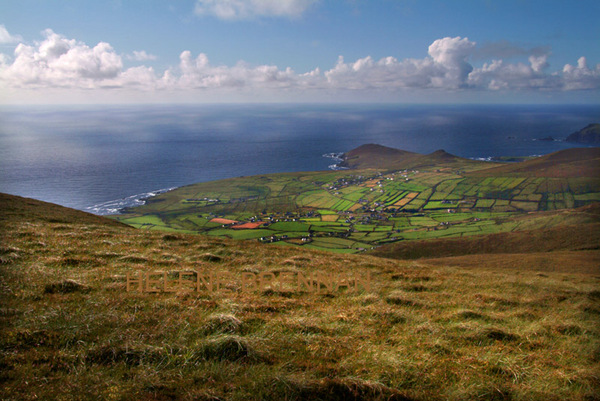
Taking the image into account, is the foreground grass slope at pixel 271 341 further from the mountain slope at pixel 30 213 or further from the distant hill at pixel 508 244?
the distant hill at pixel 508 244

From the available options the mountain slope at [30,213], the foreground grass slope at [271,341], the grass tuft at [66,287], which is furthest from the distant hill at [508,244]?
the grass tuft at [66,287]

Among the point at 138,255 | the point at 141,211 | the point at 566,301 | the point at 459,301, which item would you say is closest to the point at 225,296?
the point at 138,255

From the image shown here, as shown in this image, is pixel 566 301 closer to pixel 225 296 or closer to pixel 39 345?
pixel 225 296

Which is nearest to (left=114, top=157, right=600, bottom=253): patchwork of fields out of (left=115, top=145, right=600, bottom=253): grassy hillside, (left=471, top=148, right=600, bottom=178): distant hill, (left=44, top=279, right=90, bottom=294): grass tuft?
(left=115, top=145, right=600, bottom=253): grassy hillside

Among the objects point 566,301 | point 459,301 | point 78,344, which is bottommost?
point 566,301

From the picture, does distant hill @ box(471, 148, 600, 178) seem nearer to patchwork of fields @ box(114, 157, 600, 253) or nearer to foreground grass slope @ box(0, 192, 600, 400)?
patchwork of fields @ box(114, 157, 600, 253)

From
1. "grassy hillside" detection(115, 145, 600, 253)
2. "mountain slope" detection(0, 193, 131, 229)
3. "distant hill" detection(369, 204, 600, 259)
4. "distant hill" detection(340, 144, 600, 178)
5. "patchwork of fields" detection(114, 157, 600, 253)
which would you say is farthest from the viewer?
"distant hill" detection(340, 144, 600, 178)
